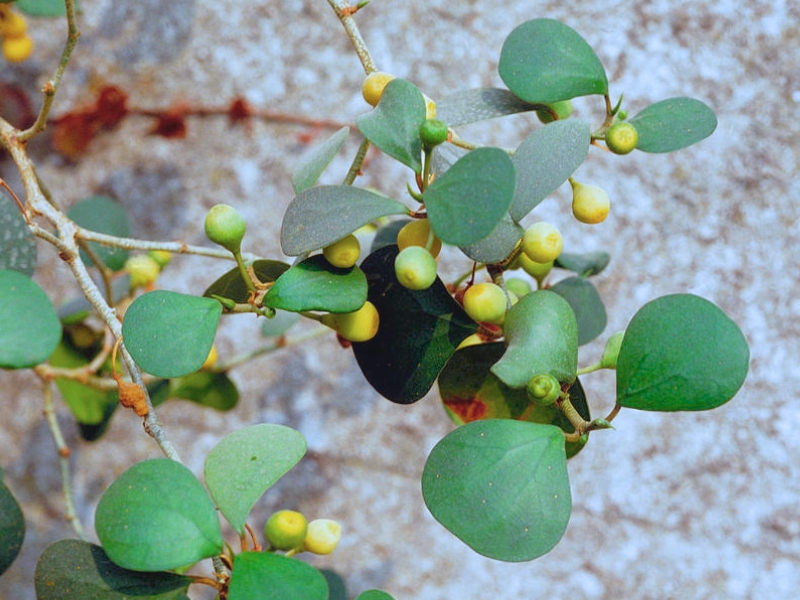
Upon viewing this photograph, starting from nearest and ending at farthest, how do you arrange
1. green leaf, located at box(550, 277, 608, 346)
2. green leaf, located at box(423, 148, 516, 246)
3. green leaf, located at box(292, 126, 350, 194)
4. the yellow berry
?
green leaf, located at box(423, 148, 516, 246) → green leaf, located at box(292, 126, 350, 194) → green leaf, located at box(550, 277, 608, 346) → the yellow berry

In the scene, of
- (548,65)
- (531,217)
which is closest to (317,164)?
(548,65)

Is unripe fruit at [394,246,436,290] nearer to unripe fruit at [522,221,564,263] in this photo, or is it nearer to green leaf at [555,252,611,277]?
unripe fruit at [522,221,564,263]

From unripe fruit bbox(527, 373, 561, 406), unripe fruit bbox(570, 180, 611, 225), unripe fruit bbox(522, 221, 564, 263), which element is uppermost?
unripe fruit bbox(522, 221, 564, 263)

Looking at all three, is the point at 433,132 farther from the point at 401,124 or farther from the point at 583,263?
the point at 583,263

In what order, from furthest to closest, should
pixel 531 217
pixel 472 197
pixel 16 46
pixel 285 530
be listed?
1. pixel 531 217
2. pixel 16 46
3. pixel 285 530
4. pixel 472 197

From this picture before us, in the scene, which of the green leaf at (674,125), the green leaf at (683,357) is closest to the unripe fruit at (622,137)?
the green leaf at (674,125)

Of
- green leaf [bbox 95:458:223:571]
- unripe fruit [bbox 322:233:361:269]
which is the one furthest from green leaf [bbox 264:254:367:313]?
green leaf [bbox 95:458:223:571]

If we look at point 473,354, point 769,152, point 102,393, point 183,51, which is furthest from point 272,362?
point 769,152
